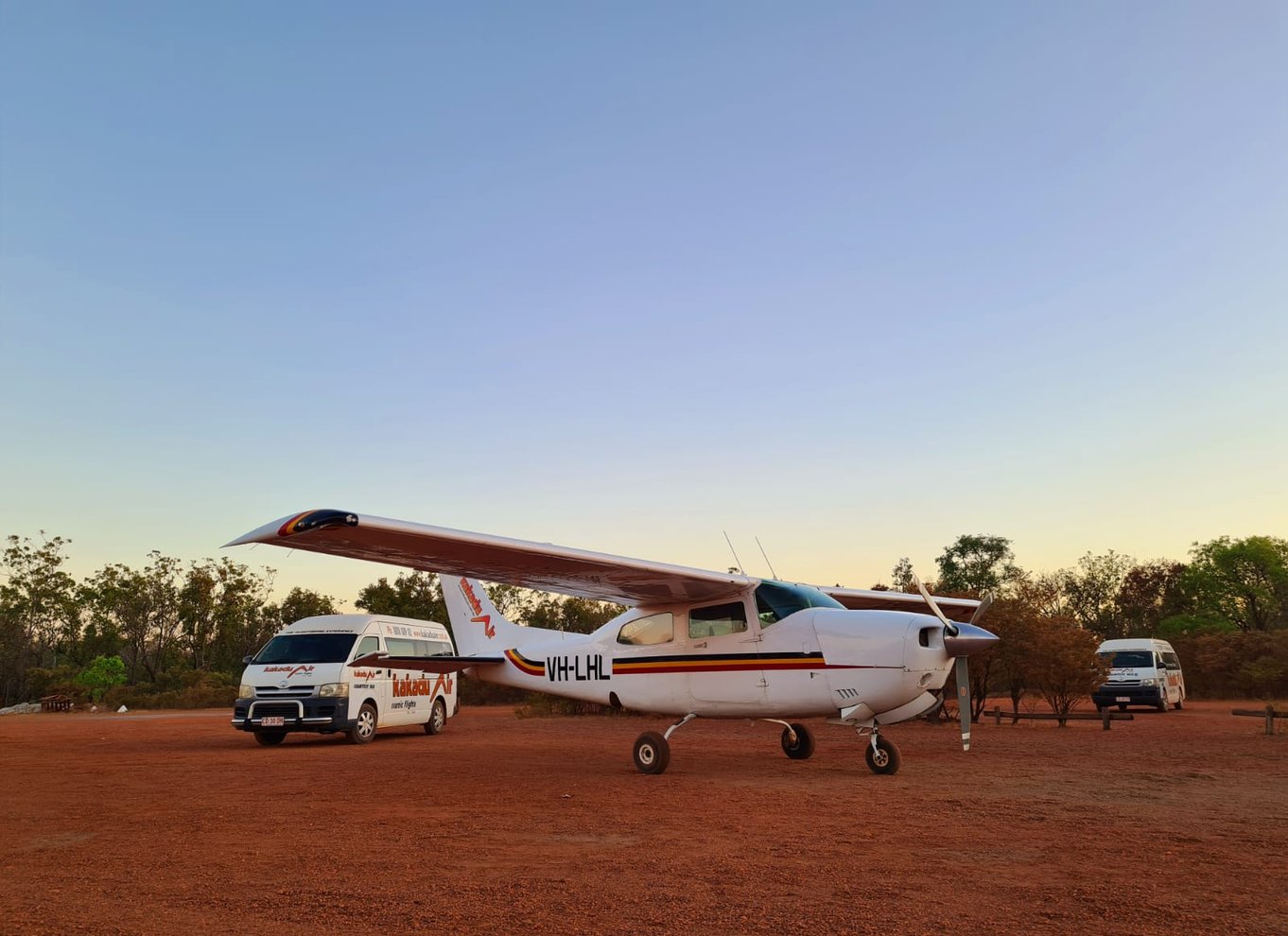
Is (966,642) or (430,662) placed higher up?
(966,642)

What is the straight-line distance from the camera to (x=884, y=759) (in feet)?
33.7

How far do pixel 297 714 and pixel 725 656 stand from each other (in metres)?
8.22

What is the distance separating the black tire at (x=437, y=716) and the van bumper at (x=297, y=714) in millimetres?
3282

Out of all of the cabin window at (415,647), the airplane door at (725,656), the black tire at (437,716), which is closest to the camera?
the airplane door at (725,656)

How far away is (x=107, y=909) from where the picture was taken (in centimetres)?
458

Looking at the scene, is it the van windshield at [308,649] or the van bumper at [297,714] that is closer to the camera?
the van bumper at [297,714]

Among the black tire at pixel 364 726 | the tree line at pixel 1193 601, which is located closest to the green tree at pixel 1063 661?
the tree line at pixel 1193 601

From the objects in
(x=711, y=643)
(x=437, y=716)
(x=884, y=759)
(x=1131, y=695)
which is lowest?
(x=1131, y=695)

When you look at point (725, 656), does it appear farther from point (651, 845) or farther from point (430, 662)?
point (430, 662)

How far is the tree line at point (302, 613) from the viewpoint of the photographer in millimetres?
38750

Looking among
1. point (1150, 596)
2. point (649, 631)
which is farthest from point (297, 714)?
point (1150, 596)

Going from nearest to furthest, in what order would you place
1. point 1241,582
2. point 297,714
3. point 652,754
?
point 652,754 → point 297,714 → point 1241,582

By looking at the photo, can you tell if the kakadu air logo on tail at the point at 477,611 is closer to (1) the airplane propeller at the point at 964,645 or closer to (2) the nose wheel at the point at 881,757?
(2) the nose wheel at the point at 881,757

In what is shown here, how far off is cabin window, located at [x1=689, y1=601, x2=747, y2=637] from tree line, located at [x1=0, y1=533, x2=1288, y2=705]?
26885 mm
